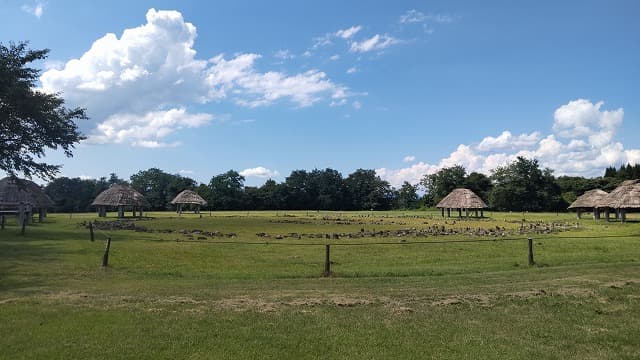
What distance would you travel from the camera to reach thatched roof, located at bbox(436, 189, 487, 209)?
6681cm

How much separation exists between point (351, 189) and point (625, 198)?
81.7m

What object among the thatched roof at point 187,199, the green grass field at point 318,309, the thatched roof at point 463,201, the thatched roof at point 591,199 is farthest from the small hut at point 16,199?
the thatched roof at point 591,199

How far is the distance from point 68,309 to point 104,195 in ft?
210

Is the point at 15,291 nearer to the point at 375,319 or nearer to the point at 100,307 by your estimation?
the point at 100,307

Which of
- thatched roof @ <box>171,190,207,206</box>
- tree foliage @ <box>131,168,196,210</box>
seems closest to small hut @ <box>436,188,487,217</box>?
thatched roof @ <box>171,190,207,206</box>

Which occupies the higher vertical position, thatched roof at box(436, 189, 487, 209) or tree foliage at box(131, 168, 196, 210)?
tree foliage at box(131, 168, 196, 210)

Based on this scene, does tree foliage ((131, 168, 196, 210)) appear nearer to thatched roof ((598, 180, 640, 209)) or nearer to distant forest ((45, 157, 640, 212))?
distant forest ((45, 157, 640, 212))

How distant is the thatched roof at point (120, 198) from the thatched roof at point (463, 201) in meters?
44.4

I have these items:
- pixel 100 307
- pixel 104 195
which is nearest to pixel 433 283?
pixel 100 307

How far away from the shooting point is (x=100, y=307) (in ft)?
33.8

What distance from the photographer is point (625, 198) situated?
5028 cm

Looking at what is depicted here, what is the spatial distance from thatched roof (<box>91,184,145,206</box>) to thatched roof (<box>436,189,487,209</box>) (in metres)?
44.4

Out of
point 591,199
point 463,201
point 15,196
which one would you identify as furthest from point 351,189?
point 15,196

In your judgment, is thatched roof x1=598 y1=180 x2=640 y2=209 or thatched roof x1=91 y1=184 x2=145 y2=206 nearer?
thatched roof x1=598 y1=180 x2=640 y2=209
